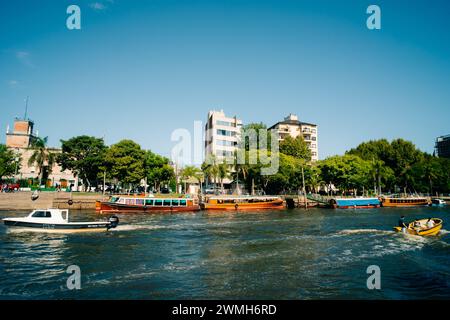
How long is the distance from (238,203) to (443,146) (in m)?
140

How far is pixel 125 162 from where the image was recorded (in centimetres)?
6581

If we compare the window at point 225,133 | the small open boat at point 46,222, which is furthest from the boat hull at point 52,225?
the window at point 225,133

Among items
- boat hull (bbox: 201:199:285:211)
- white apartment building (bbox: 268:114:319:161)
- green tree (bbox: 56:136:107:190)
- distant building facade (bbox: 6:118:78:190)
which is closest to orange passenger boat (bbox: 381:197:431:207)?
boat hull (bbox: 201:199:285:211)

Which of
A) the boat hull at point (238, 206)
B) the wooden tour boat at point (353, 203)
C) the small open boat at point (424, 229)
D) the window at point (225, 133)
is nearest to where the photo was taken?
the small open boat at point (424, 229)

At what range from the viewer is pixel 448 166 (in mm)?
96500

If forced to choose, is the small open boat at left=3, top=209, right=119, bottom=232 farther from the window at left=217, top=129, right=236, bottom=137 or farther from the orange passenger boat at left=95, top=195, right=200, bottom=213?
the window at left=217, top=129, right=236, bottom=137

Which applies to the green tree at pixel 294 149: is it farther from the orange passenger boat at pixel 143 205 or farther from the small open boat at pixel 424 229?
the small open boat at pixel 424 229

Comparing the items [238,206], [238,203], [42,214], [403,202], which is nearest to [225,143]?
[238,203]

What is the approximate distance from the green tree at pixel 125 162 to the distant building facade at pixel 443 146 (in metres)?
152

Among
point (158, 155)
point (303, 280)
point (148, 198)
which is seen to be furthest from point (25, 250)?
point (158, 155)

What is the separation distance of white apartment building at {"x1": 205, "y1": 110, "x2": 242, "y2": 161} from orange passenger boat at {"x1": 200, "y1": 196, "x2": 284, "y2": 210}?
35096mm

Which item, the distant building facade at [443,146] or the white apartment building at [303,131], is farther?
the distant building facade at [443,146]

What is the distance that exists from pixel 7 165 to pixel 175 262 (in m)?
80.9

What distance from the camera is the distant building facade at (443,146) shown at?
143350mm
